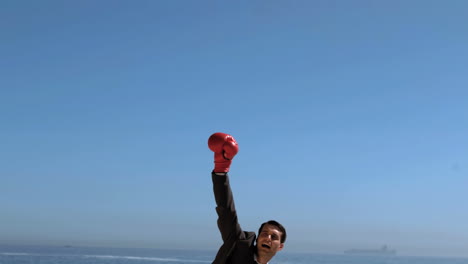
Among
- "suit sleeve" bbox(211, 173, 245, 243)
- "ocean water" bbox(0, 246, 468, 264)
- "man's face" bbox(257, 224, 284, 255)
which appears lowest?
"man's face" bbox(257, 224, 284, 255)

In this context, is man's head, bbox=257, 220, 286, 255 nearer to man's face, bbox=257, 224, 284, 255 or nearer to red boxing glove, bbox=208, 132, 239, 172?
man's face, bbox=257, 224, 284, 255

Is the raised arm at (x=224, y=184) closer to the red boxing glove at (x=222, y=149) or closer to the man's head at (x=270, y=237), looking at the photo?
the red boxing glove at (x=222, y=149)

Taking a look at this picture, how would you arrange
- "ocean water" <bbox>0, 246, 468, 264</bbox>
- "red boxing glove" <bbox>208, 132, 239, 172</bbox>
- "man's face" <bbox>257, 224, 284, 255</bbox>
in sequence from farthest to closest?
"ocean water" <bbox>0, 246, 468, 264</bbox>
"man's face" <bbox>257, 224, 284, 255</bbox>
"red boxing glove" <bbox>208, 132, 239, 172</bbox>

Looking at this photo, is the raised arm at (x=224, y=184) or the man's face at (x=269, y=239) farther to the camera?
the man's face at (x=269, y=239)

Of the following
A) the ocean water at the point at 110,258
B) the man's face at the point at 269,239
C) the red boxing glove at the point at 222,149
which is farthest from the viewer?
the ocean water at the point at 110,258

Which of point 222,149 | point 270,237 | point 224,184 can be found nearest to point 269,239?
point 270,237

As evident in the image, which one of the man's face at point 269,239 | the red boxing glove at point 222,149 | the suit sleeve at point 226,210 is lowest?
the man's face at point 269,239

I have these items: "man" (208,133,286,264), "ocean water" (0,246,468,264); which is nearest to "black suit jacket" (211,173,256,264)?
"man" (208,133,286,264)

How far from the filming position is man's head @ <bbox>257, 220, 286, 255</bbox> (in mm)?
4484

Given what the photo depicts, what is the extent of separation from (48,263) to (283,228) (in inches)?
2722

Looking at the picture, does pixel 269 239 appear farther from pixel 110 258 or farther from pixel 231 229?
pixel 110 258

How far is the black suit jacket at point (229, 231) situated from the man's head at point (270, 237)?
9cm

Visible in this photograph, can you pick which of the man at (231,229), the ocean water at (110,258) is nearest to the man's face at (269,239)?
the man at (231,229)

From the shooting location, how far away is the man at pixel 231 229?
439cm
